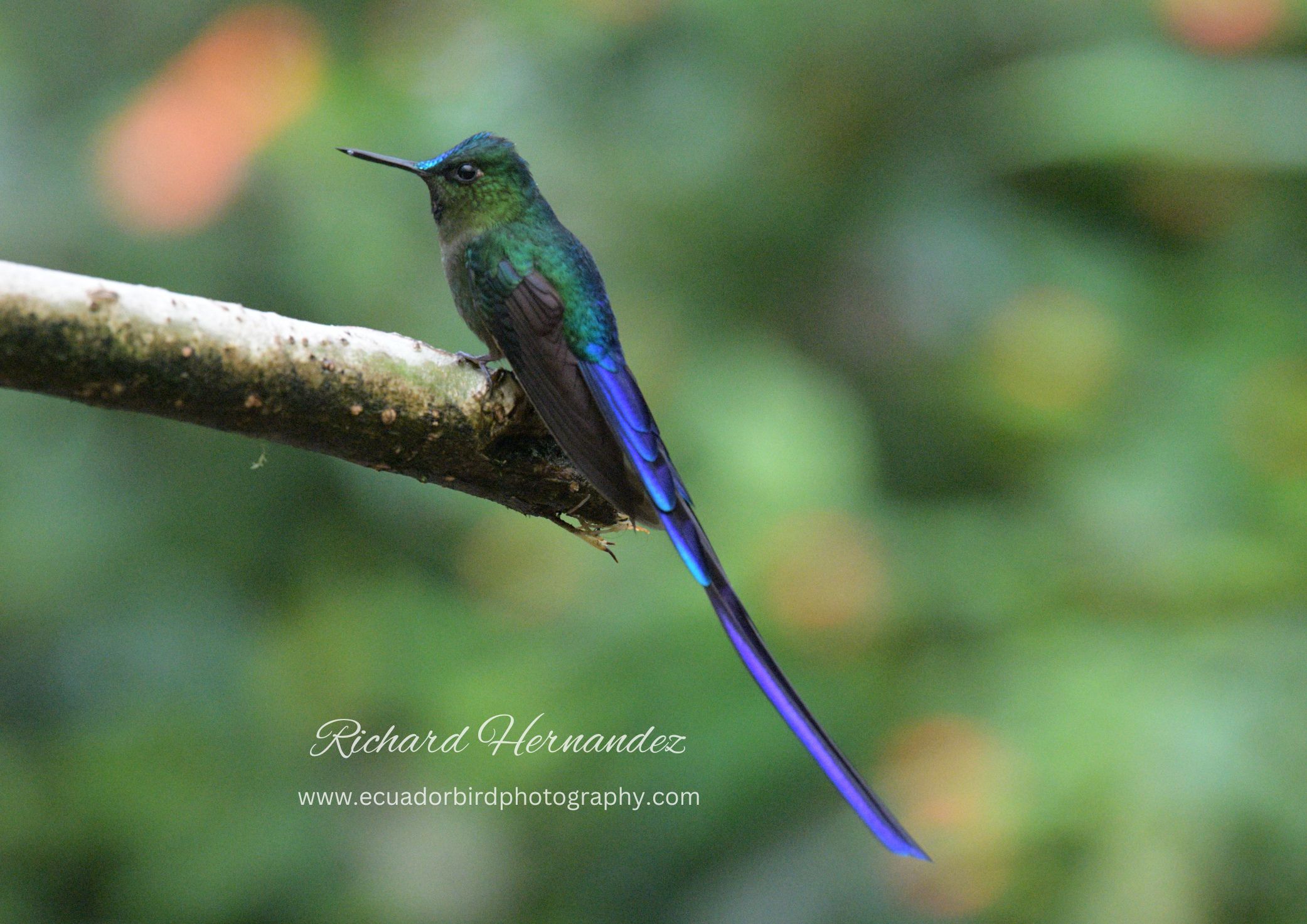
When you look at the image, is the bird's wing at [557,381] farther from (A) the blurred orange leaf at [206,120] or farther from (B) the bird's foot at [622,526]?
(A) the blurred orange leaf at [206,120]

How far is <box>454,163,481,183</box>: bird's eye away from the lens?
9.73 ft

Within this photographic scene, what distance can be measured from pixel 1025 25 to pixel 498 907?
3878mm

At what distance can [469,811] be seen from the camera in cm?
397

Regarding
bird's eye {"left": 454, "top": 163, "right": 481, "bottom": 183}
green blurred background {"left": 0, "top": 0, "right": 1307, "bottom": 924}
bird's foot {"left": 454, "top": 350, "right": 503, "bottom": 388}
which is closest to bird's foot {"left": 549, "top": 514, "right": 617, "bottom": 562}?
bird's foot {"left": 454, "top": 350, "right": 503, "bottom": 388}

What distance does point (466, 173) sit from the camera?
2975 millimetres

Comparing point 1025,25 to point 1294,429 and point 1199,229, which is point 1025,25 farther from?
point 1294,429

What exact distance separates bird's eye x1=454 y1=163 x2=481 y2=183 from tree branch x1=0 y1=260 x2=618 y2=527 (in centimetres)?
85

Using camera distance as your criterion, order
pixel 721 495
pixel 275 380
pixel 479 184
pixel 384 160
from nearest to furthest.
→ pixel 275 380 < pixel 384 160 < pixel 479 184 < pixel 721 495

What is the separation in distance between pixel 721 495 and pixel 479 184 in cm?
129

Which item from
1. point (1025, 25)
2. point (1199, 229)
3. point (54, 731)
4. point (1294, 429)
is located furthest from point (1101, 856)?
point (1025, 25)

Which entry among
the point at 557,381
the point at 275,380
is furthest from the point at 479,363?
the point at 275,380

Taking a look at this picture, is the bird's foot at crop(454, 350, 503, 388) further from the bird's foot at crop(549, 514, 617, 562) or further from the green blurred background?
the green blurred background

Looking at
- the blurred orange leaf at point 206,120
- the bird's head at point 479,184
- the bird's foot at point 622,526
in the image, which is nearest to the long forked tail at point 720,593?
the bird's foot at point 622,526

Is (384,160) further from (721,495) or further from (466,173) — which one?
(721,495)
